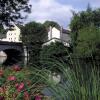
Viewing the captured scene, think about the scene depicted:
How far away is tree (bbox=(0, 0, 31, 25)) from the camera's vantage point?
41281 mm

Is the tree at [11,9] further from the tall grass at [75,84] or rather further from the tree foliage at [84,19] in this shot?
the tall grass at [75,84]

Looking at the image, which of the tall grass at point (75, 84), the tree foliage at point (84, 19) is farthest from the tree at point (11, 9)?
the tall grass at point (75, 84)

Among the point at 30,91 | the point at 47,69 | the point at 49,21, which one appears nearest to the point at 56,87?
the point at 47,69

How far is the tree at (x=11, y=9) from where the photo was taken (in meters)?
41.3

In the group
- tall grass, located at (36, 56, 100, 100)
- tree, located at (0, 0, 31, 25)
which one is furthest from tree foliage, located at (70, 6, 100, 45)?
tall grass, located at (36, 56, 100, 100)

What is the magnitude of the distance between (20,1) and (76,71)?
131 ft

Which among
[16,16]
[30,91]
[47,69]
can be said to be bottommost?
[30,91]

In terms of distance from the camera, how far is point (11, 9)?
42.3 m

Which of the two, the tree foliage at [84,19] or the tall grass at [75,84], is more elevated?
the tree foliage at [84,19]

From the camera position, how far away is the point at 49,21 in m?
115

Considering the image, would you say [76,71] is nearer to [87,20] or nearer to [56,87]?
[56,87]

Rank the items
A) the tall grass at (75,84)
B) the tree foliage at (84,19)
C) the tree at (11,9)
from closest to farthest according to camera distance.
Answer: the tall grass at (75,84) < the tree at (11,9) < the tree foliage at (84,19)

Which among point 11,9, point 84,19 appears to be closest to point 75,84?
point 11,9

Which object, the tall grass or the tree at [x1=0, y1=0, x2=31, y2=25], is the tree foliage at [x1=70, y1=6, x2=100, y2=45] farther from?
the tall grass
